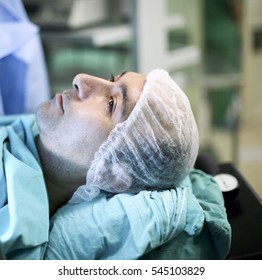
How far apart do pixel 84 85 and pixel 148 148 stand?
0.67ft

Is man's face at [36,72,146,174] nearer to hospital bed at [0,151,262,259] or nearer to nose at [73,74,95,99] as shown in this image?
→ nose at [73,74,95,99]

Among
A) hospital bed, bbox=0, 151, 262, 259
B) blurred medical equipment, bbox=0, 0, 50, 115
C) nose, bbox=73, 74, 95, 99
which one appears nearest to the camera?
hospital bed, bbox=0, 151, 262, 259

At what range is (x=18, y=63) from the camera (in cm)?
121

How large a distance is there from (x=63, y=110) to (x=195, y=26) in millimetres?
2141

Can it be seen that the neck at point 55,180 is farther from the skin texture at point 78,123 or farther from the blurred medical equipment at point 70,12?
the blurred medical equipment at point 70,12

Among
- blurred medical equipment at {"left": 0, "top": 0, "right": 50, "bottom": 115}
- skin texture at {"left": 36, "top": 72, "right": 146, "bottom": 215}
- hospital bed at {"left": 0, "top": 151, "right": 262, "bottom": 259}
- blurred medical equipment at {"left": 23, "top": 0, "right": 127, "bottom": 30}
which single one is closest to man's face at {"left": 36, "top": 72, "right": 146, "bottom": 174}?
skin texture at {"left": 36, "top": 72, "right": 146, "bottom": 215}

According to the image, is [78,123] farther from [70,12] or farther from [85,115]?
[70,12]

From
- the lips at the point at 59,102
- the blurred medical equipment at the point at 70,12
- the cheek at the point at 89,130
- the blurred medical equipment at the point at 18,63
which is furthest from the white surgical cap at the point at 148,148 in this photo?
the blurred medical equipment at the point at 70,12

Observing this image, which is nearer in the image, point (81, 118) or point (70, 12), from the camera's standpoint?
point (81, 118)

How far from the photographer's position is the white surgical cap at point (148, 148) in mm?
866

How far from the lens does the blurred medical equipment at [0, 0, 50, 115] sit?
3.83 feet

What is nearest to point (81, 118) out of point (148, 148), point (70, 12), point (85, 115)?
point (85, 115)

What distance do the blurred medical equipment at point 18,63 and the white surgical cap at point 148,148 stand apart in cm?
42

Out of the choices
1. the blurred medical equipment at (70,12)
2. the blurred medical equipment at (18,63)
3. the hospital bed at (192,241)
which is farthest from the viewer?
the blurred medical equipment at (70,12)
